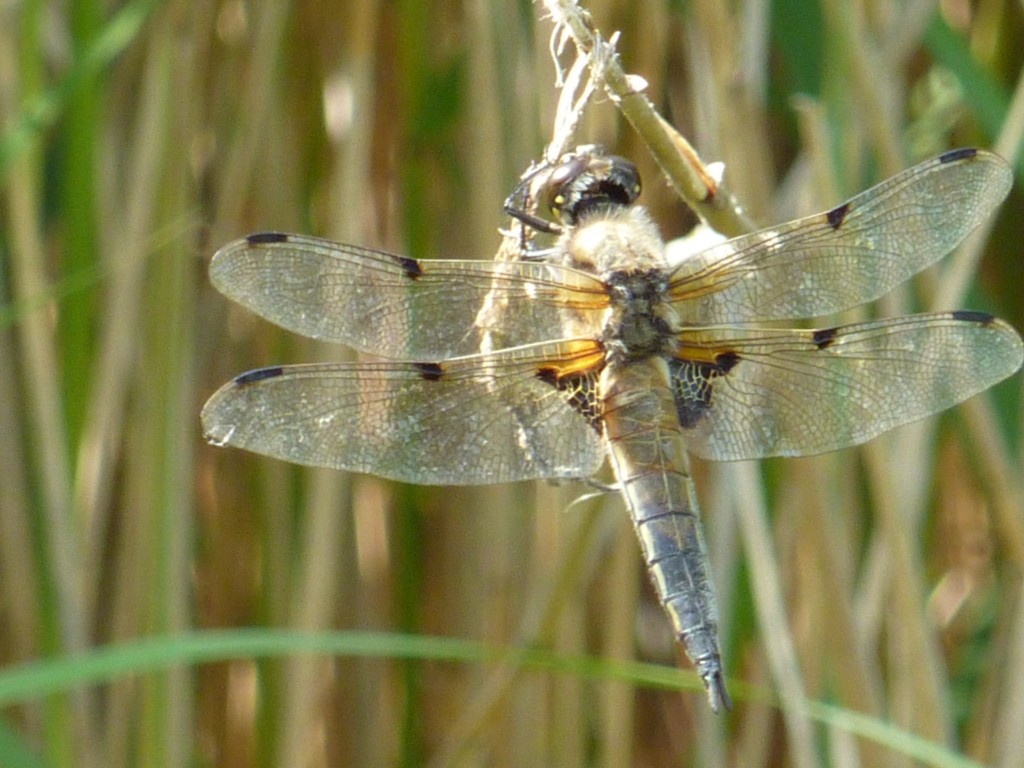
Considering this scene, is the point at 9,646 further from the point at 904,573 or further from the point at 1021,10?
the point at 1021,10

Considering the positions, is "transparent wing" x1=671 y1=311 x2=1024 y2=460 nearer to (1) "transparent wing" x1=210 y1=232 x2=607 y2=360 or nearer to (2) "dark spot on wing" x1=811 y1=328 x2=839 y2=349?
(2) "dark spot on wing" x1=811 y1=328 x2=839 y2=349

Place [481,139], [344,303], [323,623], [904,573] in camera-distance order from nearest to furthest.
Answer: [344,303] < [904,573] < [481,139] < [323,623]

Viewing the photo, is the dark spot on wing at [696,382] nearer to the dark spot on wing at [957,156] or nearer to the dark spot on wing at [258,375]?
the dark spot on wing at [957,156]

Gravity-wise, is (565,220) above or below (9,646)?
above

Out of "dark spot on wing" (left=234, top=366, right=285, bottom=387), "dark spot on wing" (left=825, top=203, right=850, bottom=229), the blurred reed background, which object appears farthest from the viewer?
the blurred reed background

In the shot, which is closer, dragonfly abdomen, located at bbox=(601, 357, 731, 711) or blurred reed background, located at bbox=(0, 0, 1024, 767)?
dragonfly abdomen, located at bbox=(601, 357, 731, 711)

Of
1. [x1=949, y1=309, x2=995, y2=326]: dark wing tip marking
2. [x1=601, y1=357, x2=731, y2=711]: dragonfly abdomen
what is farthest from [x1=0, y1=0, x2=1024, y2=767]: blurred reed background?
[x1=949, y1=309, x2=995, y2=326]: dark wing tip marking

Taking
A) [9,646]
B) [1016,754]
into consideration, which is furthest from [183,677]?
[1016,754]
